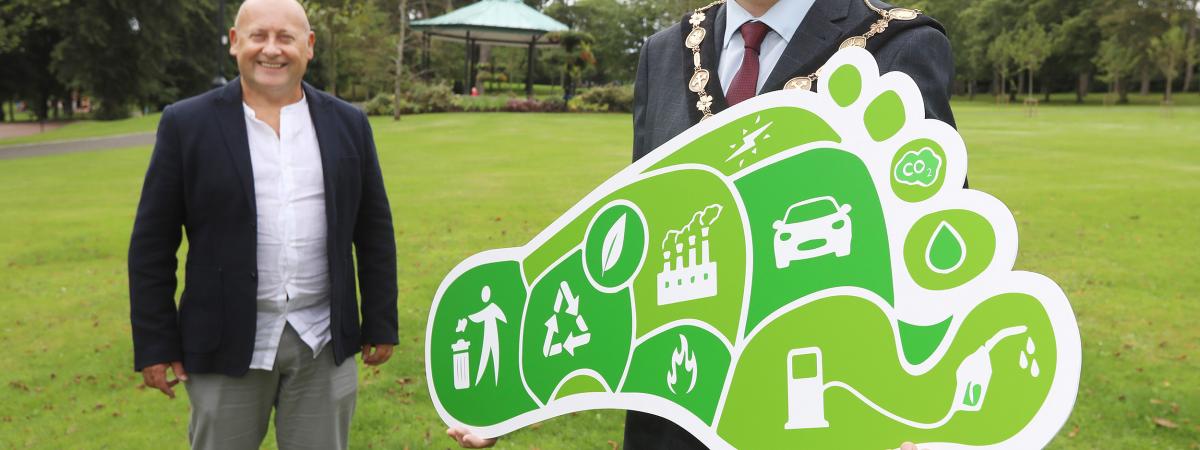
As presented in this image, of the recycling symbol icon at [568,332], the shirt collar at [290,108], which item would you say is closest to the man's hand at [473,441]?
the recycling symbol icon at [568,332]

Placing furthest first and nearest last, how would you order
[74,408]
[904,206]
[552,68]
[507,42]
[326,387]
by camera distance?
[552,68]
[507,42]
[74,408]
[326,387]
[904,206]

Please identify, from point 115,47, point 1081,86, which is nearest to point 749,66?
point 115,47

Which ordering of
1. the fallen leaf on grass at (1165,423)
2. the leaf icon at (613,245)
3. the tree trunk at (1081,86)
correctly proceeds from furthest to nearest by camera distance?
the tree trunk at (1081,86) → the fallen leaf on grass at (1165,423) → the leaf icon at (613,245)

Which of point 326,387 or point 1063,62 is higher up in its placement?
point 1063,62

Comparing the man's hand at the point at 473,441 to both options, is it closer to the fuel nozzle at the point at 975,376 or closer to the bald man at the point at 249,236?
the bald man at the point at 249,236

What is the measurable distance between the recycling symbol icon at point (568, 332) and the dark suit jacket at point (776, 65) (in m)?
0.21

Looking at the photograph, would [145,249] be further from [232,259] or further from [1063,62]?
[1063,62]

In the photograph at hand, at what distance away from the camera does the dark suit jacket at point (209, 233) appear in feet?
8.69

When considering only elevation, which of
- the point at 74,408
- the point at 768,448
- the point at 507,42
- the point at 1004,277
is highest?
the point at 507,42

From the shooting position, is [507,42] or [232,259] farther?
[507,42]

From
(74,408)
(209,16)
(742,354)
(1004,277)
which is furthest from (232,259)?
(209,16)

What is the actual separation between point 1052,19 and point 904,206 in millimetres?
64643

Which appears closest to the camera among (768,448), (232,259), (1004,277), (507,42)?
(1004,277)

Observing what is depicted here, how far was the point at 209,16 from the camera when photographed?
4416 centimetres
